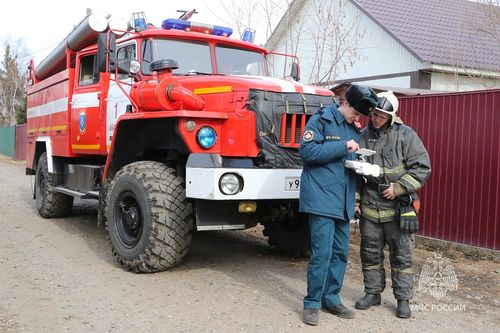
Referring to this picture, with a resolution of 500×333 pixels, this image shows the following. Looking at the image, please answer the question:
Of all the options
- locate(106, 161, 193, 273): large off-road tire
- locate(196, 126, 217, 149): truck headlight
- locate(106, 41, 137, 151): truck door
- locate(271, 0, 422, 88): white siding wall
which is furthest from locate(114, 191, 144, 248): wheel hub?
locate(271, 0, 422, 88): white siding wall

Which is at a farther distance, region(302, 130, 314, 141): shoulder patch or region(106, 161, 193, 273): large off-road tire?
region(106, 161, 193, 273): large off-road tire

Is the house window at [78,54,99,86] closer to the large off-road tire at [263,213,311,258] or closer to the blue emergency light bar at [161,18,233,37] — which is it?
the blue emergency light bar at [161,18,233,37]

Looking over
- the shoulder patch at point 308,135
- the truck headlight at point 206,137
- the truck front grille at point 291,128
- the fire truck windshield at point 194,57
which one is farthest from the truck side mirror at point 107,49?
the shoulder patch at point 308,135

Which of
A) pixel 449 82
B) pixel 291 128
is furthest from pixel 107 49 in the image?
pixel 449 82

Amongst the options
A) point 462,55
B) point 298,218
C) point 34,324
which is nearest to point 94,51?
point 298,218

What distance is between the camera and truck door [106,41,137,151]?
625 centimetres

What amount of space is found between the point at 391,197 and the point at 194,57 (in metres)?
3.11

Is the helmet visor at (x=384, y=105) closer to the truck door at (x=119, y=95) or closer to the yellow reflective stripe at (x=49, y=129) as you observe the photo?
the truck door at (x=119, y=95)

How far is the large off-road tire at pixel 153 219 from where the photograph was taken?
16.6ft

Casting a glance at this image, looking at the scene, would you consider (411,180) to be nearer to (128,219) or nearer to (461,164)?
(128,219)

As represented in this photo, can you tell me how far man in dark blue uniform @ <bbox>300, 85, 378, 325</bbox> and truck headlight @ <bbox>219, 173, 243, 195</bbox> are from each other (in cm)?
73

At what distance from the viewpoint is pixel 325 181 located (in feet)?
13.7

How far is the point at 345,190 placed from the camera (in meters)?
4.23

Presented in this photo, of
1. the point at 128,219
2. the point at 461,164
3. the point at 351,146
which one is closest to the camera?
the point at 351,146
